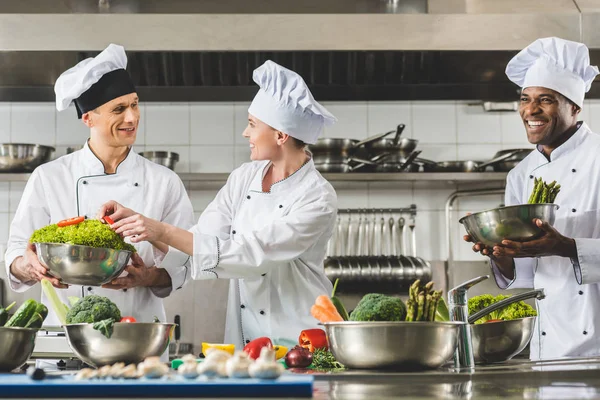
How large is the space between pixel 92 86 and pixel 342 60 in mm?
1437

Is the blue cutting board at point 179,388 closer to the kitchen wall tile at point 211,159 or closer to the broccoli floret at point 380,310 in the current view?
the broccoli floret at point 380,310

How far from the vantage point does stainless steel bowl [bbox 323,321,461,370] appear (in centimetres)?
166

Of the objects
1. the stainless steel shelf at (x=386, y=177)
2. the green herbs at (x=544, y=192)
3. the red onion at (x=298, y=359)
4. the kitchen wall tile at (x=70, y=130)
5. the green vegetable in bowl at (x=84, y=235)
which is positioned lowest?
the red onion at (x=298, y=359)

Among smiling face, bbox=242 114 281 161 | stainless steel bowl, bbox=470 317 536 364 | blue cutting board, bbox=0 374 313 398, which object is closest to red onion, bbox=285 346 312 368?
stainless steel bowl, bbox=470 317 536 364

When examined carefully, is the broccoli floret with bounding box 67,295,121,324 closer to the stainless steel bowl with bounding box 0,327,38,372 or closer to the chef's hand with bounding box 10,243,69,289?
A: the stainless steel bowl with bounding box 0,327,38,372

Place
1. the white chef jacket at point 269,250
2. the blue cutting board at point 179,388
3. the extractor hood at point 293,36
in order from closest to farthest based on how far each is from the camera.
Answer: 1. the blue cutting board at point 179,388
2. the white chef jacket at point 269,250
3. the extractor hood at point 293,36

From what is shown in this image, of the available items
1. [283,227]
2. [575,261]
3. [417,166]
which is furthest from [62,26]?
[575,261]

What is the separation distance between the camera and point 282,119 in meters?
2.84

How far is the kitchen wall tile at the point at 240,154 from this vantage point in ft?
16.1

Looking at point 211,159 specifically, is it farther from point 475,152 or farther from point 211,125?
point 475,152

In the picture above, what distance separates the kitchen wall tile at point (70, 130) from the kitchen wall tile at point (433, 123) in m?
2.08

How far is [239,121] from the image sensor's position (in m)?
4.96

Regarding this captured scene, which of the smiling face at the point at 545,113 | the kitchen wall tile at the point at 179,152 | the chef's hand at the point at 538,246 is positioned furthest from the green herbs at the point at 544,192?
the kitchen wall tile at the point at 179,152

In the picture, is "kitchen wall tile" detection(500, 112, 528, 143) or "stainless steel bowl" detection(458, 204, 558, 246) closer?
"stainless steel bowl" detection(458, 204, 558, 246)
